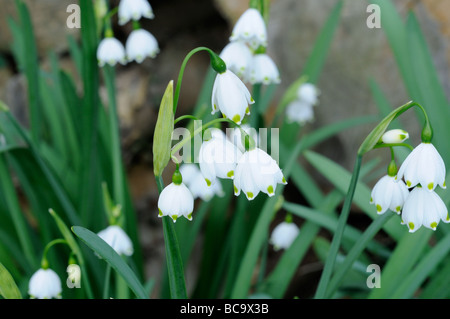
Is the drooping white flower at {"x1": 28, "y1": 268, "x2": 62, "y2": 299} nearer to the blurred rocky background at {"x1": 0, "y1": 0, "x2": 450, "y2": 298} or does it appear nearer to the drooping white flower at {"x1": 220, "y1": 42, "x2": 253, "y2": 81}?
the drooping white flower at {"x1": 220, "y1": 42, "x2": 253, "y2": 81}

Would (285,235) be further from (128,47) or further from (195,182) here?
(128,47)

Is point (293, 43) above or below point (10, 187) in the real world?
above

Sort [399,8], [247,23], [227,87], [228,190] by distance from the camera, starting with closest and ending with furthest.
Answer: [227,87] → [247,23] → [228,190] → [399,8]

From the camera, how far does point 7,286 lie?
119 cm

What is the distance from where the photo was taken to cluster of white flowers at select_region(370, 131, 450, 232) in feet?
3.18

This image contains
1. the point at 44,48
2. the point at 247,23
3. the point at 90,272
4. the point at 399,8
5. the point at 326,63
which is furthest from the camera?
the point at 44,48

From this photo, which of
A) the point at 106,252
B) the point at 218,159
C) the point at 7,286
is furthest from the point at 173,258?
the point at 7,286

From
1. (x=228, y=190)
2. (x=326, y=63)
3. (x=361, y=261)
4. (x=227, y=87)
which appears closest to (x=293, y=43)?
(x=326, y=63)

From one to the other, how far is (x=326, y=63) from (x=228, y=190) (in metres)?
0.87

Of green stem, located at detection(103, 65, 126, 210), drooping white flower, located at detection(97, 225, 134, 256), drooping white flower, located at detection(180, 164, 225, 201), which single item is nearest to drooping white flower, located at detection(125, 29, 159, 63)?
green stem, located at detection(103, 65, 126, 210)

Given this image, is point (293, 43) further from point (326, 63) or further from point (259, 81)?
point (259, 81)

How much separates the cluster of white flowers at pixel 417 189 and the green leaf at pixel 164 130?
40 centimetres

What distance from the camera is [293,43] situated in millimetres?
2553

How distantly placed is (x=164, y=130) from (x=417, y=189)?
0.46 m
